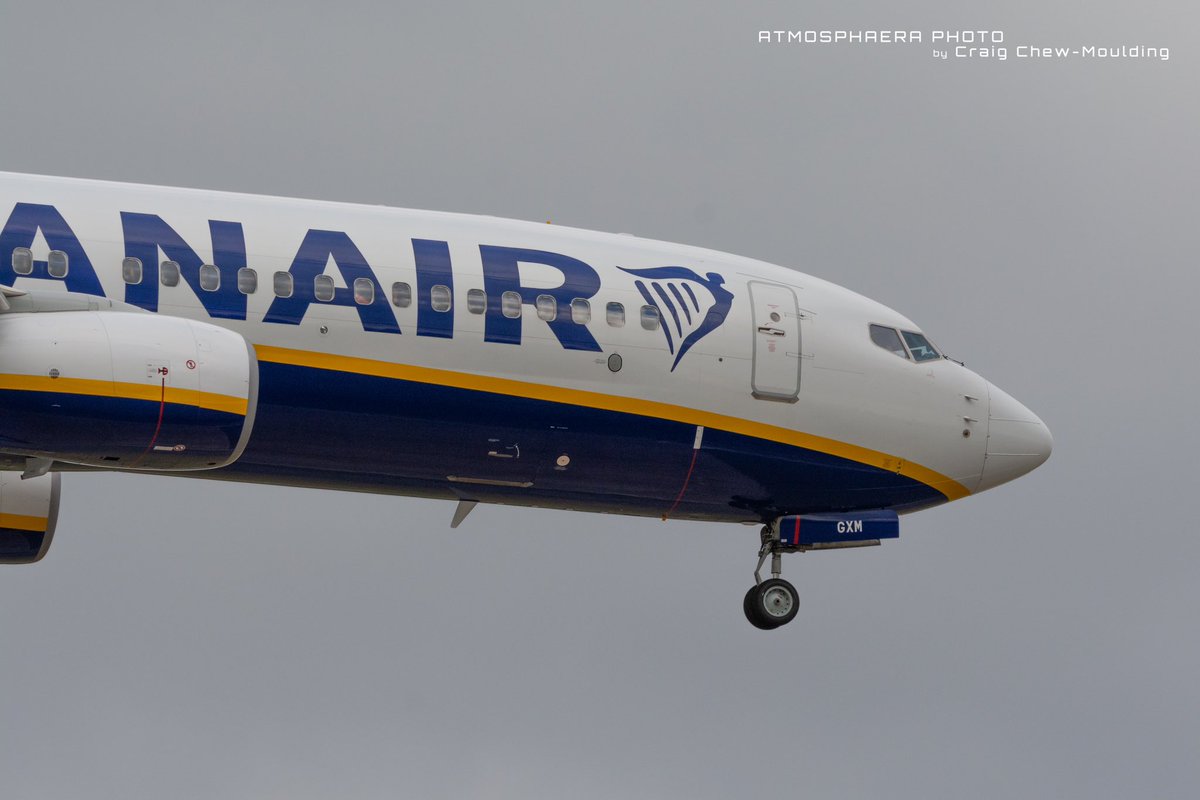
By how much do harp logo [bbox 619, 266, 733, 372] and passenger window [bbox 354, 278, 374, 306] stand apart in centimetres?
414

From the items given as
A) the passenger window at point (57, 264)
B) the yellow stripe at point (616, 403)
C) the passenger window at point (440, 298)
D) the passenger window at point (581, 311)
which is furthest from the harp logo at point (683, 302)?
the passenger window at point (57, 264)

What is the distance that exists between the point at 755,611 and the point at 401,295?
8558 millimetres

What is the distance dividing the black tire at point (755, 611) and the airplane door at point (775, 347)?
369 cm

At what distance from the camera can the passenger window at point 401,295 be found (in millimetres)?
30703

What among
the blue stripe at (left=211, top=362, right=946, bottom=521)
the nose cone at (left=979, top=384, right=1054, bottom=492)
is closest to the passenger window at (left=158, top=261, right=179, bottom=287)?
the blue stripe at (left=211, top=362, right=946, bottom=521)

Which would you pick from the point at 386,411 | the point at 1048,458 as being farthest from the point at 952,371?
the point at 386,411

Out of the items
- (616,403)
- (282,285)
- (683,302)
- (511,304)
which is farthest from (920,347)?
(282,285)

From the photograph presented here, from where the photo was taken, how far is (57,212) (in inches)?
1166

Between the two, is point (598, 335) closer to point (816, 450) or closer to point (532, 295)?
point (532, 295)

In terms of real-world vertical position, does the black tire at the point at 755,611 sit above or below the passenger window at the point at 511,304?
below

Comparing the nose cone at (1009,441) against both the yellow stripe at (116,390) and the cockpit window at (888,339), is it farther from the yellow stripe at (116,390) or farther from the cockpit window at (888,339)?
the yellow stripe at (116,390)

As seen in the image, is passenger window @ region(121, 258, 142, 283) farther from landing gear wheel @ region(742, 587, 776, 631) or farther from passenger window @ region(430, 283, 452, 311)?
landing gear wheel @ region(742, 587, 776, 631)

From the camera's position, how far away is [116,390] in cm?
2741

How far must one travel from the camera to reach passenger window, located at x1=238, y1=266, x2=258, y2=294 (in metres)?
29.9
